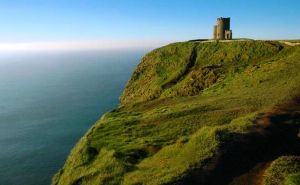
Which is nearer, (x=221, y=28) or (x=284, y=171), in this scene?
(x=284, y=171)

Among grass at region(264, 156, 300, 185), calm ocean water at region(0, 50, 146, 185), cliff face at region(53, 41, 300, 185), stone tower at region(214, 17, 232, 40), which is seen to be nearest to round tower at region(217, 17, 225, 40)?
stone tower at region(214, 17, 232, 40)

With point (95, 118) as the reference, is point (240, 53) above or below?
above

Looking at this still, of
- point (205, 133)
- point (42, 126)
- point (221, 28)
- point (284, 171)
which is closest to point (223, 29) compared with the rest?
point (221, 28)

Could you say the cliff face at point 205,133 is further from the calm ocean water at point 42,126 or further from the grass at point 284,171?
the calm ocean water at point 42,126

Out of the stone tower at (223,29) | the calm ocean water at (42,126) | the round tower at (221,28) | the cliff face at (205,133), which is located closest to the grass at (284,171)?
the cliff face at (205,133)

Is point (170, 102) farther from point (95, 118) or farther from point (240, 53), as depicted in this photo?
point (95, 118)

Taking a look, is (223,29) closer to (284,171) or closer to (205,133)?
(205,133)

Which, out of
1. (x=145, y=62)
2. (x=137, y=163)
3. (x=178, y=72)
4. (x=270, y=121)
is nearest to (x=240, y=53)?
(x=178, y=72)
